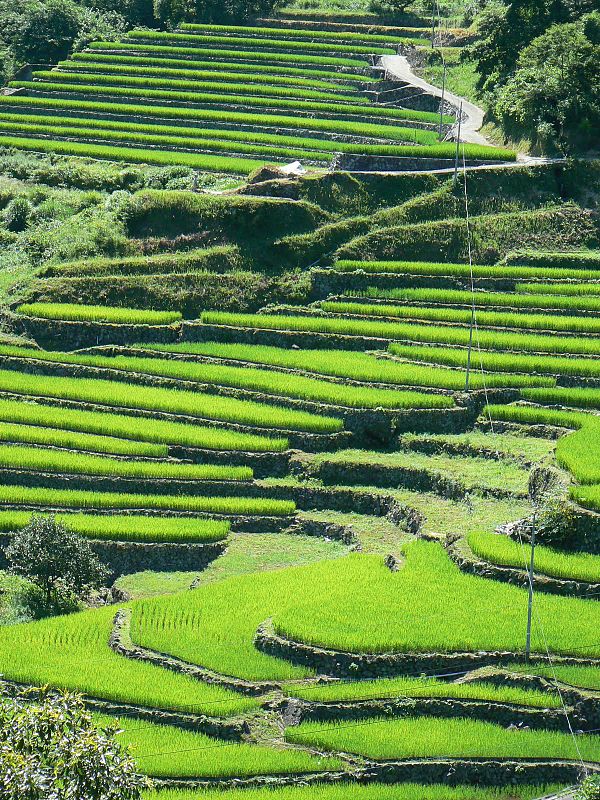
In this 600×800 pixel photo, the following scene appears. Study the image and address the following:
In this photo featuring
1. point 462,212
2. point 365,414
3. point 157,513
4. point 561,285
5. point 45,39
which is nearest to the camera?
point 157,513

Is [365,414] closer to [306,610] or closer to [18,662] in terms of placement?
[306,610]

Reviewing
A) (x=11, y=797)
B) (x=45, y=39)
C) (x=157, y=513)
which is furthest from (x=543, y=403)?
(x=45, y=39)

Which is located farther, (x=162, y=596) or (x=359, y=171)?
(x=359, y=171)

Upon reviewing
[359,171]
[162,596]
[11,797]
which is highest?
[359,171]

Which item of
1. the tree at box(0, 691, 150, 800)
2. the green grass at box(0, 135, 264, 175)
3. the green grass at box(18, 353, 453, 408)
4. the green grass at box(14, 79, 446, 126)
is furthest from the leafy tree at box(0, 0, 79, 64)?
the tree at box(0, 691, 150, 800)

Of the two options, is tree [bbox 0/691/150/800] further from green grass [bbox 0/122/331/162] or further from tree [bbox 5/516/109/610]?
green grass [bbox 0/122/331/162]

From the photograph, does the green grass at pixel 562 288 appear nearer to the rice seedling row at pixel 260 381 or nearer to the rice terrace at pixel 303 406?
the rice terrace at pixel 303 406

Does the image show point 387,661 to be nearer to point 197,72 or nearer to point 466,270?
point 466,270

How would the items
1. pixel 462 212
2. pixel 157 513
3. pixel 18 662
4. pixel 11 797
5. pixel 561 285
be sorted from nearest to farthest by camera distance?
1. pixel 11 797
2. pixel 18 662
3. pixel 157 513
4. pixel 561 285
5. pixel 462 212
